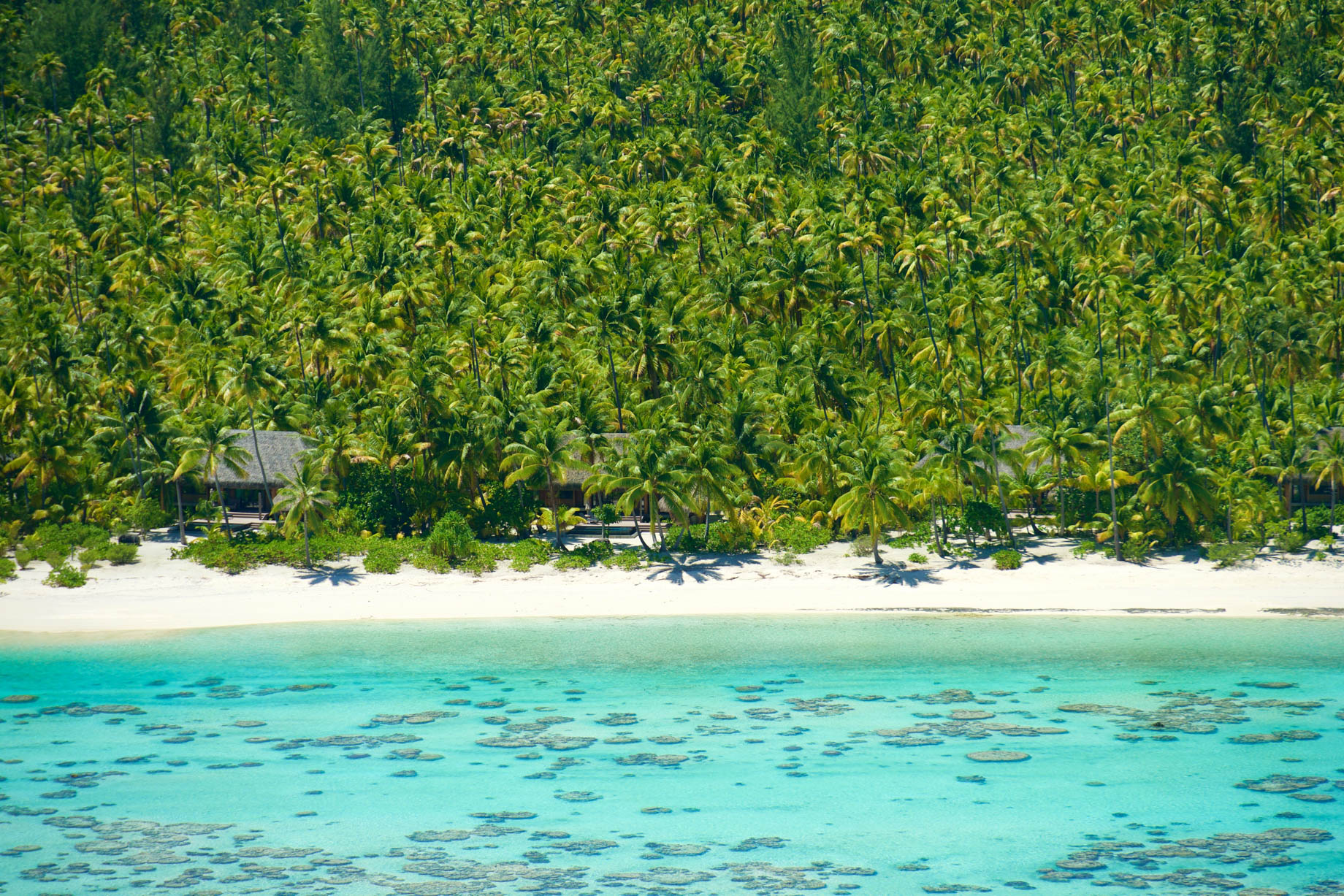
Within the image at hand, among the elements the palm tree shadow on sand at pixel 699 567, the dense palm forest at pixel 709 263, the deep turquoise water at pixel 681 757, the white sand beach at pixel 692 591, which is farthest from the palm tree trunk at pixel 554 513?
the deep turquoise water at pixel 681 757

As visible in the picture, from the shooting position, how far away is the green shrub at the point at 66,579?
156ft

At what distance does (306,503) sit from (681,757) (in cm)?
2309

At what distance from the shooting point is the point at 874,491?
4603 centimetres

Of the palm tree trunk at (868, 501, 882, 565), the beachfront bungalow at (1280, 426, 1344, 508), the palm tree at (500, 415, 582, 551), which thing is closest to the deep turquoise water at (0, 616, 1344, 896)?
the palm tree trunk at (868, 501, 882, 565)

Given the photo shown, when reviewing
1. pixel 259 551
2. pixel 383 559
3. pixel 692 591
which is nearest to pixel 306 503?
pixel 259 551

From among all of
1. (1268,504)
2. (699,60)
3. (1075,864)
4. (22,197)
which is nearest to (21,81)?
(22,197)

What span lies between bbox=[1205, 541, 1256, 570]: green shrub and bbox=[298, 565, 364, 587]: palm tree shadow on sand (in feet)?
106

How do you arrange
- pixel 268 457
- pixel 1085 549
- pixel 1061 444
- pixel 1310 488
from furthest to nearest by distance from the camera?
pixel 268 457
pixel 1310 488
pixel 1061 444
pixel 1085 549

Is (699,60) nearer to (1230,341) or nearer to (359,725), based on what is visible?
(1230,341)

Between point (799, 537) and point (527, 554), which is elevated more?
point (799, 537)

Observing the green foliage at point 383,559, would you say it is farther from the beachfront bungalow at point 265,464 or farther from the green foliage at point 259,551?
the beachfront bungalow at point 265,464

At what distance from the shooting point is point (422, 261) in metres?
71.1

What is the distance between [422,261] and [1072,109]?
163ft

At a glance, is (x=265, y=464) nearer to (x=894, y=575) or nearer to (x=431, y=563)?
(x=431, y=563)
